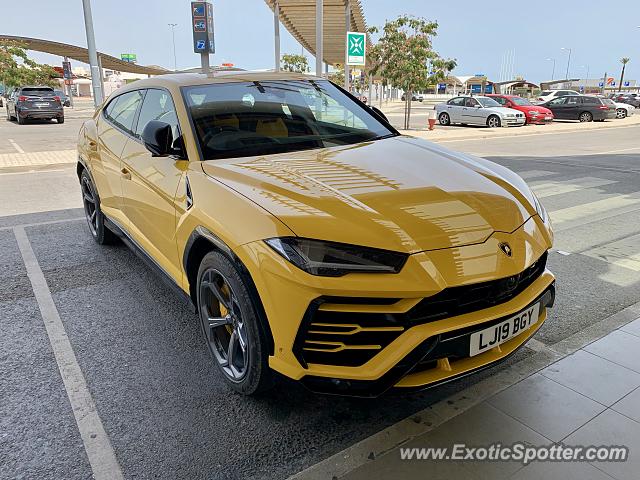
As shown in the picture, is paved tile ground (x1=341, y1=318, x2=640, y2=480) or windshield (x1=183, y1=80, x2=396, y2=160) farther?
windshield (x1=183, y1=80, x2=396, y2=160)

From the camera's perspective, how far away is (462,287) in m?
2.13

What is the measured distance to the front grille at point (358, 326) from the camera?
2066 mm

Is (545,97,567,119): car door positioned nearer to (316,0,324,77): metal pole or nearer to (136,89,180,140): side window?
(316,0,324,77): metal pole

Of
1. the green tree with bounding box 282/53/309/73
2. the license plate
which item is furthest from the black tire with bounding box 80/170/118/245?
the green tree with bounding box 282/53/309/73

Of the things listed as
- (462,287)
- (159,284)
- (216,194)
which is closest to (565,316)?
(462,287)

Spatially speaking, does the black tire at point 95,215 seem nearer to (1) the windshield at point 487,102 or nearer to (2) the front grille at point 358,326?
(2) the front grille at point 358,326

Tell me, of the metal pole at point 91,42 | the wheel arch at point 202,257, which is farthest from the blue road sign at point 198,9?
the wheel arch at point 202,257

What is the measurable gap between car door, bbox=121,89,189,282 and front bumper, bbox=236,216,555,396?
41.4 inches

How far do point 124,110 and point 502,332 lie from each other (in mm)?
3581

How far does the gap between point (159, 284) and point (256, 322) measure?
2.22 meters

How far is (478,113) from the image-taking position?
2388 cm

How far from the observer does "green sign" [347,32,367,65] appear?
1698cm

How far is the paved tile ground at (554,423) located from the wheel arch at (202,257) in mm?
771

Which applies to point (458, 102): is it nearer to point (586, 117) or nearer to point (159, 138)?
point (586, 117)
